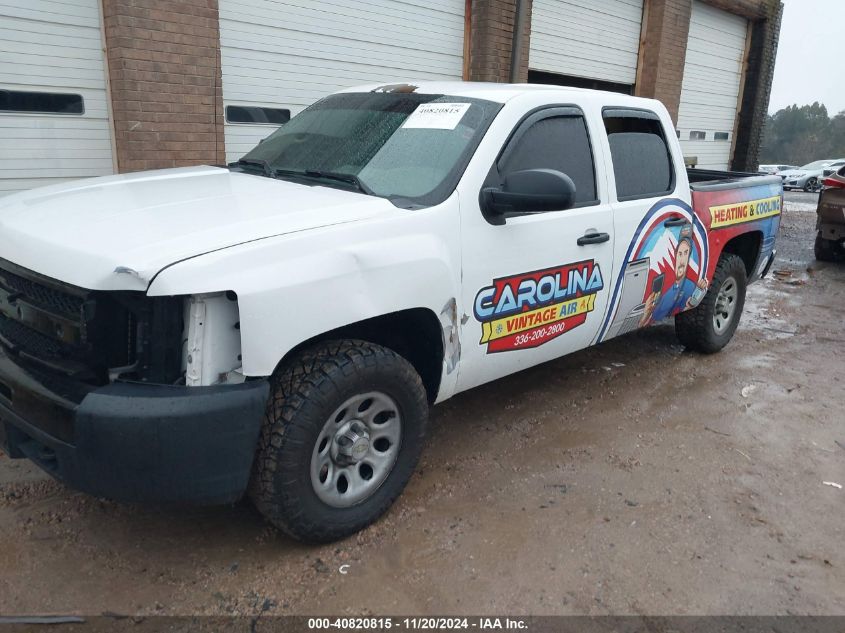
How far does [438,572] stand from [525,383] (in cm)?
224

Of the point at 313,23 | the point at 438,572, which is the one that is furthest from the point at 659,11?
the point at 438,572

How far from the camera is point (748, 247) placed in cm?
569

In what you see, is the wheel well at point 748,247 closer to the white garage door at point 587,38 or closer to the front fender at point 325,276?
the front fender at point 325,276

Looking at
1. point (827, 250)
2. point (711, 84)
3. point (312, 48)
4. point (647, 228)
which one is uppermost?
Result: point (711, 84)

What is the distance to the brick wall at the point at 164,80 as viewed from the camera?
226 inches

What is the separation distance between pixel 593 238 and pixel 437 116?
41.9 inches

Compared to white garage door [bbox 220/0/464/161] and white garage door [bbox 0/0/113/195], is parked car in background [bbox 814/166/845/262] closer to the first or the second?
white garage door [bbox 220/0/464/161]

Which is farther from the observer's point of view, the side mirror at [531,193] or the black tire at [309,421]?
the side mirror at [531,193]

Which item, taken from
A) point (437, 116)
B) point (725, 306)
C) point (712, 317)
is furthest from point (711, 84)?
point (437, 116)

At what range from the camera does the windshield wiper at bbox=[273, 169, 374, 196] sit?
10.1 ft

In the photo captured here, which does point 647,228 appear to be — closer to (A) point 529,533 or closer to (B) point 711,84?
(A) point 529,533

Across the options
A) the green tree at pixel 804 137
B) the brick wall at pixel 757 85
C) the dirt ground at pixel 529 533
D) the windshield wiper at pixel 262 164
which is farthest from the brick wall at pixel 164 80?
the green tree at pixel 804 137

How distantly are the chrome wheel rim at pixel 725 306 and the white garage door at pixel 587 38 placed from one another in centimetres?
581

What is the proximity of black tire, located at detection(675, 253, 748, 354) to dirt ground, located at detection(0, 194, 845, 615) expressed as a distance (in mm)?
914
